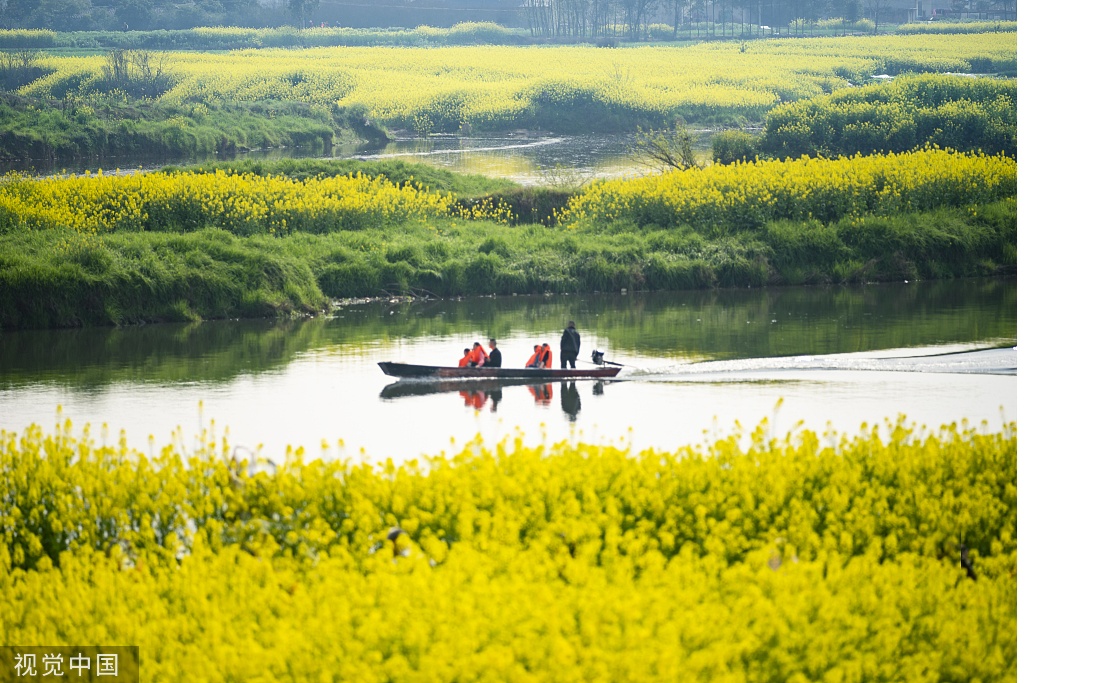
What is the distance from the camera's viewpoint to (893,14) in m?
7.80

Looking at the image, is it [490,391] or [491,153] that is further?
[491,153]

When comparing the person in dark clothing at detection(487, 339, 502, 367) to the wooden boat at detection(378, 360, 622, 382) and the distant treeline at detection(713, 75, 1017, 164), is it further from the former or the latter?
the distant treeline at detection(713, 75, 1017, 164)

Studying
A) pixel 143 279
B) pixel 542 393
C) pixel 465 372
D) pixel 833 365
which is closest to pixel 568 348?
pixel 542 393

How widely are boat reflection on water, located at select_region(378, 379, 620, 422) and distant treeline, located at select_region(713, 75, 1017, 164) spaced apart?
241 cm

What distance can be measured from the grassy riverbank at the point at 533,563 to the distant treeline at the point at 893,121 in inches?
131

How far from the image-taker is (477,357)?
27.7 feet

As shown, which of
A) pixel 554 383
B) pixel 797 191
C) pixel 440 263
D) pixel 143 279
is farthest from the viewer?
pixel 440 263

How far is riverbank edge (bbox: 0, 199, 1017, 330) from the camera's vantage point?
7938mm

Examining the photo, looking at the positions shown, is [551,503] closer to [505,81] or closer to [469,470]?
[469,470]

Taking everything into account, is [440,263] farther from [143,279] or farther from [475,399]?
[475,399]

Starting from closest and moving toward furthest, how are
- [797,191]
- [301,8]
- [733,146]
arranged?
[301,8]
[733,146]
[797,191]

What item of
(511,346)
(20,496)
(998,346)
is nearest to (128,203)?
(511,346)

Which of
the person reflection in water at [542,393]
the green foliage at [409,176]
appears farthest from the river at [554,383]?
the green foliage at [409,176]

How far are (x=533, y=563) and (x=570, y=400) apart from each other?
3693 millimetres
